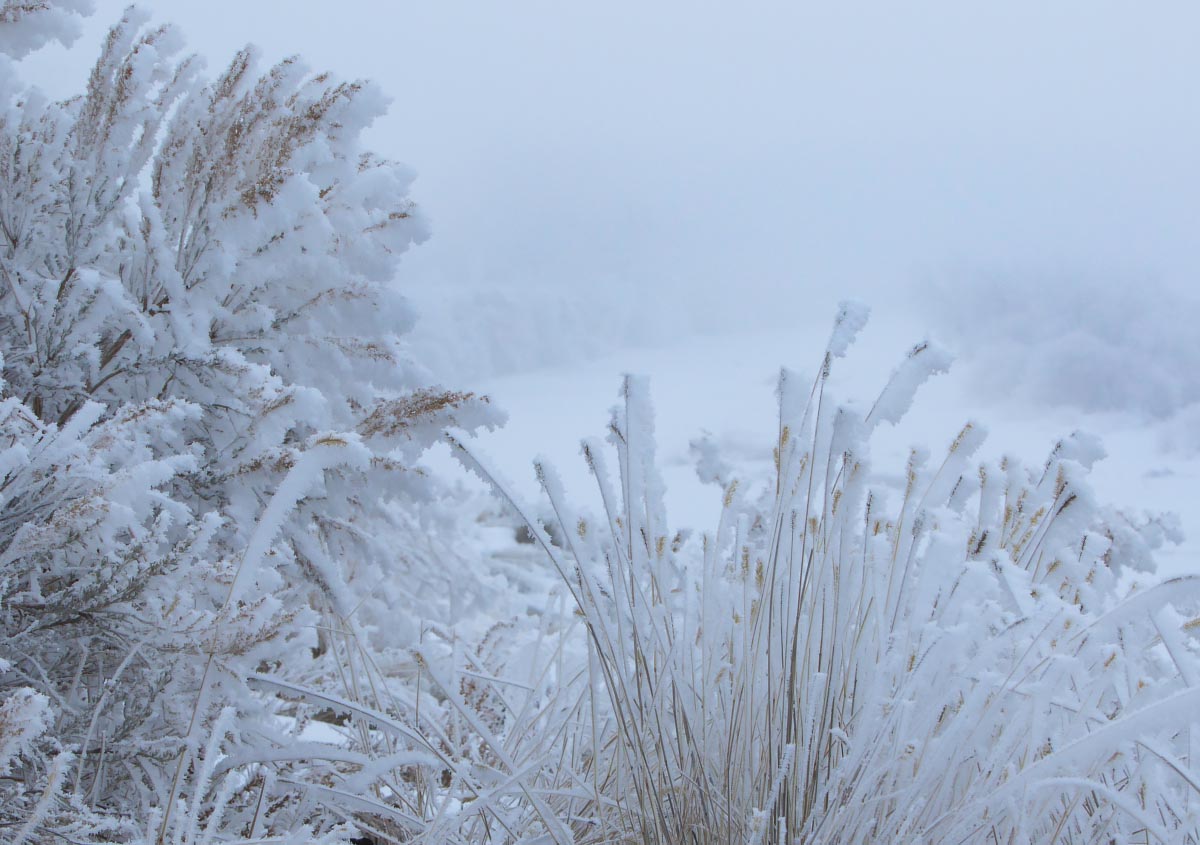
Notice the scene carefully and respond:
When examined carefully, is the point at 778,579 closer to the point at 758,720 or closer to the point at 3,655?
the point at 758,720

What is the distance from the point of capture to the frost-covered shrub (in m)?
1.19

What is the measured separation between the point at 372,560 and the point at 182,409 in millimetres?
736

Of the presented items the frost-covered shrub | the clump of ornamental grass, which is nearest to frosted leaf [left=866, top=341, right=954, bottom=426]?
the clump of ornamental grass

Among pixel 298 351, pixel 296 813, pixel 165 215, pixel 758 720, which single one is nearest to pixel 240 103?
pixel 165 215

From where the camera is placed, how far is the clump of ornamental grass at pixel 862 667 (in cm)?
106

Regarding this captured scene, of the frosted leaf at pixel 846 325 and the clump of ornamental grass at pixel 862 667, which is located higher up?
the frosted leaf at pixel 846 325

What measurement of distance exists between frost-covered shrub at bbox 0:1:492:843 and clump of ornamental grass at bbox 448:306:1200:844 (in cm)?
44

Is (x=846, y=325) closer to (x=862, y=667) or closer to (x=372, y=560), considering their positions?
(x=862, y=667)

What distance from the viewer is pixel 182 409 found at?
138cm

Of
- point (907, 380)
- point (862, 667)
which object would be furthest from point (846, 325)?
point (862, 667)

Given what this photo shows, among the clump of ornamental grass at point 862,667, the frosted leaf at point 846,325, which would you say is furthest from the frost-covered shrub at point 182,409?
the frosted leaf at point 846,325

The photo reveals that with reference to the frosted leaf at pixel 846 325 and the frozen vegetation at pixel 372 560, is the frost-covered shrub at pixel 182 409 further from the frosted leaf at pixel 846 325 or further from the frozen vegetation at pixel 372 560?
the frosted leaf at pixel 846 325

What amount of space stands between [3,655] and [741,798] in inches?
40.5

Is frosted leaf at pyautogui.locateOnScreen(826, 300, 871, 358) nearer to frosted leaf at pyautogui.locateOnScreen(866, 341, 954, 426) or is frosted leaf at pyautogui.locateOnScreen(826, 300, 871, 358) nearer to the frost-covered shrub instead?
frosted leaf at pyautogui.locateOnScreen(866, 341, 954, 426)
